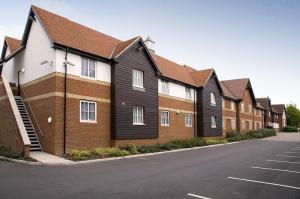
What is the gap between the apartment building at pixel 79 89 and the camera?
17.1 metres

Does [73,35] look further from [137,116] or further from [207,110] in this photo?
[207,110]

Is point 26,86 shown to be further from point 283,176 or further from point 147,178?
point 283,176

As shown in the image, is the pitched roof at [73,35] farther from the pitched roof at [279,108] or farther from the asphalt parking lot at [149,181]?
the pitched roof at [279,108]

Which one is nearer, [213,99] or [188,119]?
[188,119]

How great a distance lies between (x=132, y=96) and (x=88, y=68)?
416 cm

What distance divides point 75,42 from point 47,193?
12.5m

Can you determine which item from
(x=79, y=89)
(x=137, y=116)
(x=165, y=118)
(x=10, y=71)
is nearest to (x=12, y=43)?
(x=10, y=71)

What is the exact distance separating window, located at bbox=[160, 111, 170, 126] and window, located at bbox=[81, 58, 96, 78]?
8765 millimetres

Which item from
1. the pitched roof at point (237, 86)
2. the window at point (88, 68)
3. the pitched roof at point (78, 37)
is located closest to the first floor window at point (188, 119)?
the pitched roof at point (78, 37)

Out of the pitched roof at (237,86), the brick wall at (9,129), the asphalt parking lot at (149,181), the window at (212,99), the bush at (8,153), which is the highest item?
the pitched roof at (237,86)

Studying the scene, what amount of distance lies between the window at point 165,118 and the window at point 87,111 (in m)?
8.30

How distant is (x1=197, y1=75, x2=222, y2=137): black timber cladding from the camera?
31625 mm

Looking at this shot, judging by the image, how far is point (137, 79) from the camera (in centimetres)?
2269

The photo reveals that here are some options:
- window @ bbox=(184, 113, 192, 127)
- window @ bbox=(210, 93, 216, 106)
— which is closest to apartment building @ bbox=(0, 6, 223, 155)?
window @ bbox=(184, 113, 192, 127)
